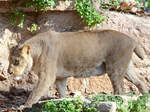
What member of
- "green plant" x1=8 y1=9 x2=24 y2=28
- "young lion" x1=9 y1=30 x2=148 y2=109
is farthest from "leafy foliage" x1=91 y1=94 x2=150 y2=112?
"green plant" x1=8 y1=9 x2=24 y2=28

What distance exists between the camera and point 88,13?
896 centimetres

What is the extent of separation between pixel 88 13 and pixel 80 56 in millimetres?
1366

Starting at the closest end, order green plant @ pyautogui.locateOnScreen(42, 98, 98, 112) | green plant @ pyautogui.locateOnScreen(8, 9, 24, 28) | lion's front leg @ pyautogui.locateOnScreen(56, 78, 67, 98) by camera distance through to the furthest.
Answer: green plant @ pyautogui.locateOnScreen(42, 98, 98, 112)
lion's front leg @ pyautogui.locateOnScreen(56, 78, 67, 98)
green plant @ pyautogui.locateOnScreen(8, 9, 24, 28)

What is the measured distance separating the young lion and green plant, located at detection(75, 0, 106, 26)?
33.2 inches

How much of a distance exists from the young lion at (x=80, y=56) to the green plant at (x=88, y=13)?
0.84 meters

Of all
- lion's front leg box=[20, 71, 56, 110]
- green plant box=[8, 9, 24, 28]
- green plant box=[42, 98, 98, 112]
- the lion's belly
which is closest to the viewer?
green plant box=[42, 98, 98, 112]

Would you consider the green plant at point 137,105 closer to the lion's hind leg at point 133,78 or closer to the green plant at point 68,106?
the green plant at point 68,106

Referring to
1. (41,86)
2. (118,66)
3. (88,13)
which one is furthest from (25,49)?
(88,13)

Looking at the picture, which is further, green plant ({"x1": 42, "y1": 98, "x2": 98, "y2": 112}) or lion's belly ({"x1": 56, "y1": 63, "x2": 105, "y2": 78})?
lion's belly ({"x1": 56, "y1": 63, "x2": 105, "y2": 78})

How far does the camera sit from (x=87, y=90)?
30.3ft

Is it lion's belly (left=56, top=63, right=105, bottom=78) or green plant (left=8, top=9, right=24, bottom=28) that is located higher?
green plant (left=8, top=9, right=24, bottom=28)

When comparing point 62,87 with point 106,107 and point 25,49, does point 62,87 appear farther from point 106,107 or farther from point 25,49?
point 106,107

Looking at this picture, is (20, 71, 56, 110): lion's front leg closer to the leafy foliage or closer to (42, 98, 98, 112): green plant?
(42, 98, 98, 112): green plant

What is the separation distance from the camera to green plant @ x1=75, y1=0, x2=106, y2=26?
894 cm
